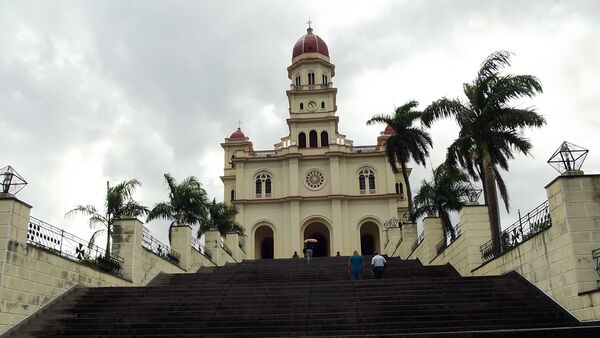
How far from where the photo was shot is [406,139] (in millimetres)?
28844

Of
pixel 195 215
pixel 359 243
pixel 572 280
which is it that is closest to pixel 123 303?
pixel 572 280

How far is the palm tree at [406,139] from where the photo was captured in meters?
28.8

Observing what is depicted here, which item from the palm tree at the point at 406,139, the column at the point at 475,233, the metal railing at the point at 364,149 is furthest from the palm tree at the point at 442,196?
the metal railing at the point at 364,149

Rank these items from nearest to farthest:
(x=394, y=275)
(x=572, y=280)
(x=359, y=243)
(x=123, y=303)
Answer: (x=572, y=280)
(x=123, y=303)
(x=394, y=275)
(x=359, y=243)

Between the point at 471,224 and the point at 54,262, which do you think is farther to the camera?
the point at 471,224

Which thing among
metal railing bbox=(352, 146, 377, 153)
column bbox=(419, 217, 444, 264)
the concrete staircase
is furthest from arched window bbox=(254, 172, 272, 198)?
the concrete staircase

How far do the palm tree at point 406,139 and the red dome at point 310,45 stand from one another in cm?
2353

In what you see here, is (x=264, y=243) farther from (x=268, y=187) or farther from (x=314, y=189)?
(x=314, y=189)

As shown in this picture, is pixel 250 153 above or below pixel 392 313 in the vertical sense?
above

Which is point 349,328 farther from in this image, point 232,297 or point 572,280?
point 572,280

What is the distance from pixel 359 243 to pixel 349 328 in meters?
31.5

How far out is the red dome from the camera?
5153 centimetres

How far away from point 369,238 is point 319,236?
4.43m

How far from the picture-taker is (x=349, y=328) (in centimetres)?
1109
